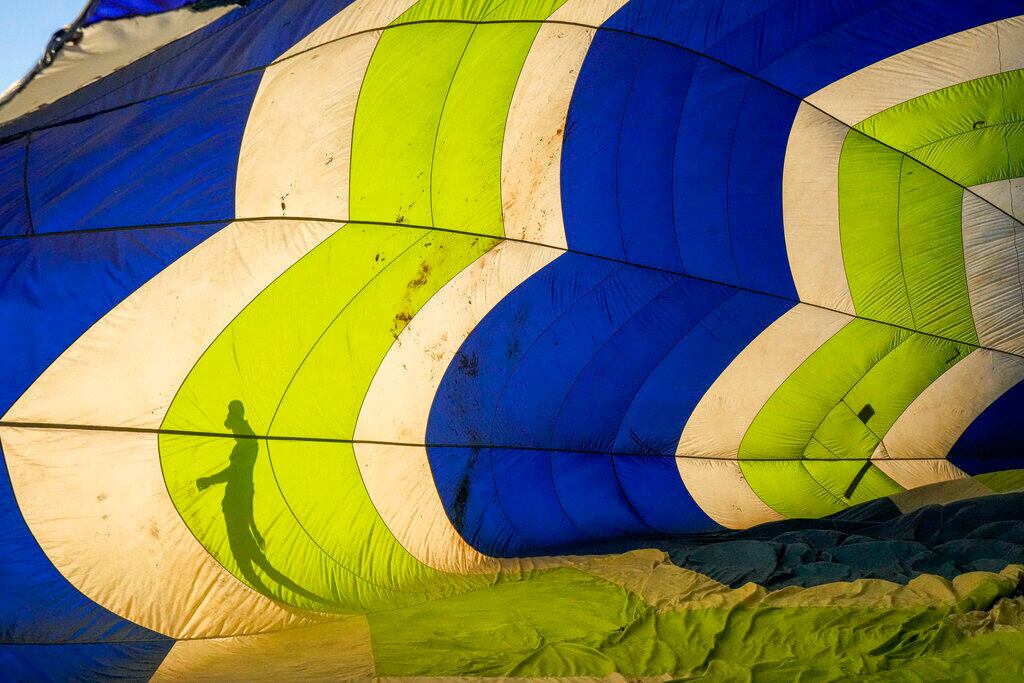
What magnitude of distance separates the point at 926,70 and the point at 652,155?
40.0 inches

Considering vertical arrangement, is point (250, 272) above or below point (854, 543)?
above

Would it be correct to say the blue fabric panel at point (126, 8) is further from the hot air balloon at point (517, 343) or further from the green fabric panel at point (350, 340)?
the green fabric panel at point (350, 340)

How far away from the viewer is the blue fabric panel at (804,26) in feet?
10.1

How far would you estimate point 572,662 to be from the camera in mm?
2688

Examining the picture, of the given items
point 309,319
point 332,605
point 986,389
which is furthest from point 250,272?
point 986,389

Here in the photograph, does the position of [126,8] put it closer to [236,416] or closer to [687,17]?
[236,416]

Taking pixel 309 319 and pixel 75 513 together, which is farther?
pixel 309 319

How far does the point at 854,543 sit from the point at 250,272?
2367mm

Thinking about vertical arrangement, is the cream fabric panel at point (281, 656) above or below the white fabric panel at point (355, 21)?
below

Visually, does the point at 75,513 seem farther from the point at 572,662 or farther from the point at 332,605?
the point at 572,662

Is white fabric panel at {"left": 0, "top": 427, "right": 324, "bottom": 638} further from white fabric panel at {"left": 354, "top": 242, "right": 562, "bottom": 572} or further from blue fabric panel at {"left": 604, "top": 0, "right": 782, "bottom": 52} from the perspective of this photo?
blue fabric panel at {"left": 604, "top": 0, "right": 782, "bottom": 52}

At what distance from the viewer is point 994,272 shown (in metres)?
3.46

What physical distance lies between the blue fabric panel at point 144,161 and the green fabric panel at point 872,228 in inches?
86.0

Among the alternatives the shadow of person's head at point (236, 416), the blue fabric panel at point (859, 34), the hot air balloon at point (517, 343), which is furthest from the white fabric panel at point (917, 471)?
the shadow of person's head at point (236, 416)
